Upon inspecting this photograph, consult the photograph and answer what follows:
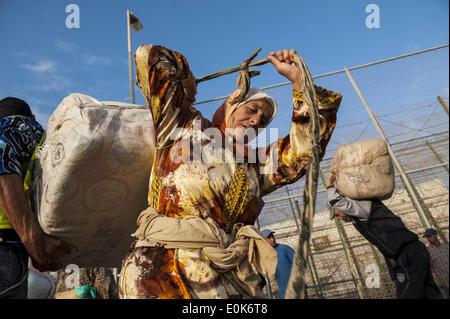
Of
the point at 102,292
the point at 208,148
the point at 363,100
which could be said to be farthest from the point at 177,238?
the point at 102,292

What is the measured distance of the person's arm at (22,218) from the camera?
111cm

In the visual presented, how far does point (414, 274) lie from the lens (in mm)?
1225

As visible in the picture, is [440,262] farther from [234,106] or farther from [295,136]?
[234,106]

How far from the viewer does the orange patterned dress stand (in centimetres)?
89

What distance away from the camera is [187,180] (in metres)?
1.03

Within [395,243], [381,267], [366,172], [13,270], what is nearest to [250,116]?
[366,172]

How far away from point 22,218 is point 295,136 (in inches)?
45.1

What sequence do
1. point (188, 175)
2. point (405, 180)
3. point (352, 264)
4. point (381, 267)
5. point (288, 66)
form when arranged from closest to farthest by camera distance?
1. point (188, 175)
2. point (288, 66)
3. point (405, 180)
4. point (381, 267)
5. point (352, 264)

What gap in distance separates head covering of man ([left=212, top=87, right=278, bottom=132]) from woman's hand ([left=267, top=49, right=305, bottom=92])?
0.73ft

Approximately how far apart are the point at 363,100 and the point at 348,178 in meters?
1.53

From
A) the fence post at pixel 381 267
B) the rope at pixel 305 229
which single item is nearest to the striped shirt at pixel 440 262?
the rope at pixel 305 229

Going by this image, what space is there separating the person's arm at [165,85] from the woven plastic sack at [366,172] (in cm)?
80

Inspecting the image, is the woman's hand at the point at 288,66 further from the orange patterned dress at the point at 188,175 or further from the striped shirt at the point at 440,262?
the striped shirt at the point at 440,262
